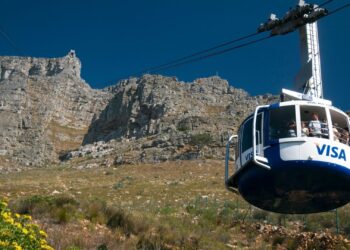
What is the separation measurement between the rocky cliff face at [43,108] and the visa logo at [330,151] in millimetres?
71409

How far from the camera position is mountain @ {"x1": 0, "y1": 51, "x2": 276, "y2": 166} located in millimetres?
63250

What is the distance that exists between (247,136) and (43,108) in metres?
119

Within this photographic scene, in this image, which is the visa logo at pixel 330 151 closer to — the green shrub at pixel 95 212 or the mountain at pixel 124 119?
the green shrub at pixel 95 212

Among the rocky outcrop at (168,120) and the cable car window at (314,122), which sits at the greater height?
the rocky outcrop at (168,120)

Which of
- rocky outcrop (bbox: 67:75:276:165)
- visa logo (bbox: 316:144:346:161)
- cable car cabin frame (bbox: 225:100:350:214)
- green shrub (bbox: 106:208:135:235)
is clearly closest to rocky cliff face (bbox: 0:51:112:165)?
rocky outcrop (bbox: 67:75:276:165)

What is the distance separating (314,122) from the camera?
1153cm

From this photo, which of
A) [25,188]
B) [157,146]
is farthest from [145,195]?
[157,146]

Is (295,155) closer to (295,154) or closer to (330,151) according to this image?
(295,154)

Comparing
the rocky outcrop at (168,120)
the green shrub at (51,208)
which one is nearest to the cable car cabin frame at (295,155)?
the green shrub at (51,208)

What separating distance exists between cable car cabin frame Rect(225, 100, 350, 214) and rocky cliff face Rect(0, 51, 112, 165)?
6996 cm

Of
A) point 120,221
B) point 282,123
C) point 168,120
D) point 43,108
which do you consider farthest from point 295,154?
point 43,108

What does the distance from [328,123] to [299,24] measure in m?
2.99

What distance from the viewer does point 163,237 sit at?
53.4ft

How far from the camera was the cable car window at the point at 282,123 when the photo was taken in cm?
1149
